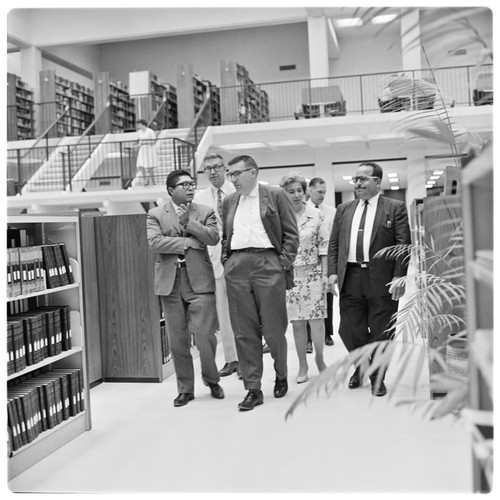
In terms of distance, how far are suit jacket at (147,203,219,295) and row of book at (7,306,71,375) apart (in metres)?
0.79

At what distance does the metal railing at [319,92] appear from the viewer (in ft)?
48.1

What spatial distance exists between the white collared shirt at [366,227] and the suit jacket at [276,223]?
1.25ft

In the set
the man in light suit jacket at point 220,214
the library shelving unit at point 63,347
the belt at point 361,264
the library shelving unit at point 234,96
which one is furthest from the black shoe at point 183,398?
the library shelving unit at point 234,96

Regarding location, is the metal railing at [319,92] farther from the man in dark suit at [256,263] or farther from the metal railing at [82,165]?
the man in dark suit at [256,263]

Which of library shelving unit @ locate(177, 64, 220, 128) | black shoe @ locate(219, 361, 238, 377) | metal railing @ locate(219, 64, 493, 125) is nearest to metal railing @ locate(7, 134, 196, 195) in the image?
library shelving unit @ locate(177, 64, 220, 128)

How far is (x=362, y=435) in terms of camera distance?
349 centimetres

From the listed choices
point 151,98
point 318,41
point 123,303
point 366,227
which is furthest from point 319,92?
point 366,227

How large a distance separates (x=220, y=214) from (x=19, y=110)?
13.4 metres

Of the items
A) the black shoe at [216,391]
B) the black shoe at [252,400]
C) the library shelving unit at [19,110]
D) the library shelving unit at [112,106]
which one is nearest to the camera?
the black shoe at [252,400]

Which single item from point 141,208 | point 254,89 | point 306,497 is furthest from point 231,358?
point 254,89

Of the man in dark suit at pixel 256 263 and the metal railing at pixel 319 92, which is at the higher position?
the metal railing at pixel 319 92

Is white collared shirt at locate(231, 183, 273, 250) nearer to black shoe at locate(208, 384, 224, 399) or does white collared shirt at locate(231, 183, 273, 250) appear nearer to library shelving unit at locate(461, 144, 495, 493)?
black shoe at locate(208, 384, 224, 399)

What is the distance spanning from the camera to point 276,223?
4266 millimetres

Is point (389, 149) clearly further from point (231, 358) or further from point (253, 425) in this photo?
point (253, 425)
